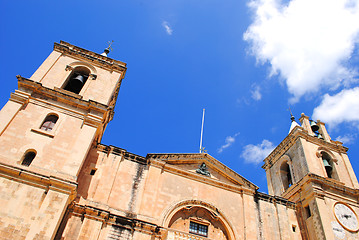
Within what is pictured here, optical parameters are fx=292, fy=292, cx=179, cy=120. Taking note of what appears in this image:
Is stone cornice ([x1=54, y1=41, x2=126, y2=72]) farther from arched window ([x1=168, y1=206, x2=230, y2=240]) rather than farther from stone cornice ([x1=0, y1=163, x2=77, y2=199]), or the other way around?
arched window ([x1=168, y1=206, x2=230, y2=240])

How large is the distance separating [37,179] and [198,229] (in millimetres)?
8074

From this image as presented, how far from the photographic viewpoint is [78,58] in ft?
61.5

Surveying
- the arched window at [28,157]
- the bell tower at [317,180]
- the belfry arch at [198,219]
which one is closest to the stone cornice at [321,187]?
the bell tower at [317,180]

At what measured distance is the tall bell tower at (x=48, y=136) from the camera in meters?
10.8

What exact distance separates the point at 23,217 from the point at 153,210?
5752 millimetres

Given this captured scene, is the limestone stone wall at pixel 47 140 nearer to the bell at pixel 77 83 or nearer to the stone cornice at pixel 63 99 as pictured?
the stone cornice at pixel 63 99

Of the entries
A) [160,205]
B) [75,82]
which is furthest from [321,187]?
[75,82]

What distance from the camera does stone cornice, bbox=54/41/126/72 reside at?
61.1 feet

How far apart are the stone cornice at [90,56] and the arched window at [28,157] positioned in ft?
26.5

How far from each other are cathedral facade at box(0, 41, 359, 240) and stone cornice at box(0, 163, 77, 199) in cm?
4

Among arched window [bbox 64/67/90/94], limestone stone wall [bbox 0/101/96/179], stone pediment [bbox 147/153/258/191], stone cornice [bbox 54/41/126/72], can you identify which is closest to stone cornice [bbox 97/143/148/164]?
stone pediment [bbox 147/153/258/191]

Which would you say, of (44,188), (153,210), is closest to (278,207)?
(153,210)

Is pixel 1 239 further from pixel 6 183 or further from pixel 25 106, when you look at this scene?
pixel 25 106

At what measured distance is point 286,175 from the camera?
22.4 metres
